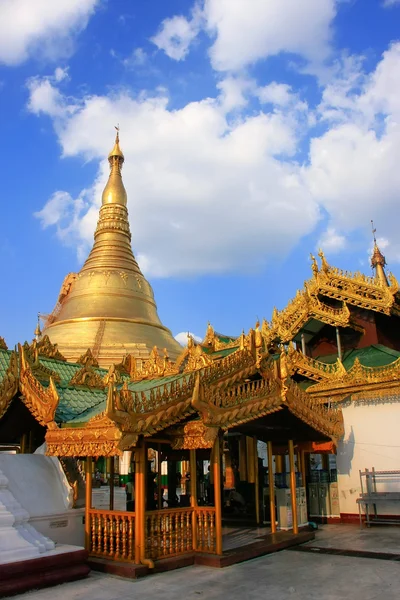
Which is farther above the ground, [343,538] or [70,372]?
[70,372]

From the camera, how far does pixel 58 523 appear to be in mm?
9133

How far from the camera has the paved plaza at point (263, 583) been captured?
724 cm

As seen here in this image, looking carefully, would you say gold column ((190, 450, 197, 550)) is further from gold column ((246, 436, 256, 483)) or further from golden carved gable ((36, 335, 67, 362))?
golden carved gable ((36, 335, 67, 362))

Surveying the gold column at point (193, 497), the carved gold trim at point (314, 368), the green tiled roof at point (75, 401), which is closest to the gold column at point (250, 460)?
the carved gold trim at point (314, 368)

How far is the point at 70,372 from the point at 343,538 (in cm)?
844

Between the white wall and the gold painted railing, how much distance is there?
8.19 meters

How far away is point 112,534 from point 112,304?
2635 cm

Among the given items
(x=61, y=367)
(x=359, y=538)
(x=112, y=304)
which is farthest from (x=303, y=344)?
(x=112, y=304)

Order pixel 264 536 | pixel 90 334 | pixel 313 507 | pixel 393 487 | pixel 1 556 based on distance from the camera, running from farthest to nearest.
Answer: pixel 90 334, pixel 313 507, pixel 393 487, pixel 264 536, pixel 1 556

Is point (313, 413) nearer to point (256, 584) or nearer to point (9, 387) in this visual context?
point (256, 584)

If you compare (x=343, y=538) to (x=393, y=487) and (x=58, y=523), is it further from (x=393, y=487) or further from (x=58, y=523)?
(x=58, y=523)

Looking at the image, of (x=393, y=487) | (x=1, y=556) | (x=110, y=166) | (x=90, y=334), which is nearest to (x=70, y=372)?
(x=1, y=556)

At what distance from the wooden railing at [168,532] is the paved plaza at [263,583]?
0.51m

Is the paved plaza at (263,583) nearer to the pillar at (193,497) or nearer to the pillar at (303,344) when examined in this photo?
the pillar at (193,497)
